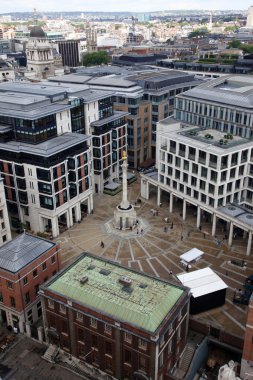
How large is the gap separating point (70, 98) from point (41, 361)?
73251 mm

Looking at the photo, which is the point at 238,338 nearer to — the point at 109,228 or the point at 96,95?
the point at 109,228

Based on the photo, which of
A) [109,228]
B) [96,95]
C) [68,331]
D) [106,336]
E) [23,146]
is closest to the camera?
[106,336]

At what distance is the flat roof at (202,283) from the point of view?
7362cm

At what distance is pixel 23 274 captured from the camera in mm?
68438

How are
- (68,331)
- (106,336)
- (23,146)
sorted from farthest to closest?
(23,146)
(68,331)
(106,336)

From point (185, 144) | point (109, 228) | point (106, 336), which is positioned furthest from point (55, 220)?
point (106, 336)

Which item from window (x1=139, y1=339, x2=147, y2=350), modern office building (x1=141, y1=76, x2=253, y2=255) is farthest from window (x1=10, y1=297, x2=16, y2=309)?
modern office building (x1=141, y1=76, x2=253, y2=255)

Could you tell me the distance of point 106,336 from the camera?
59.3 meters

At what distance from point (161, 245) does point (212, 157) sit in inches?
1022

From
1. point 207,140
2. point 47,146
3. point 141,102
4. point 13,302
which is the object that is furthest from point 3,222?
point 141,102

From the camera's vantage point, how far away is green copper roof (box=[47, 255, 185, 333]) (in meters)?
57.0

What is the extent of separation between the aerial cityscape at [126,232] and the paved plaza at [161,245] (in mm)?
430

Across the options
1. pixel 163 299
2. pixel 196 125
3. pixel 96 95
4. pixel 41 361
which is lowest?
pixel 41 361

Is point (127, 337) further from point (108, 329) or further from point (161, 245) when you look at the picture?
point (161, 245)
